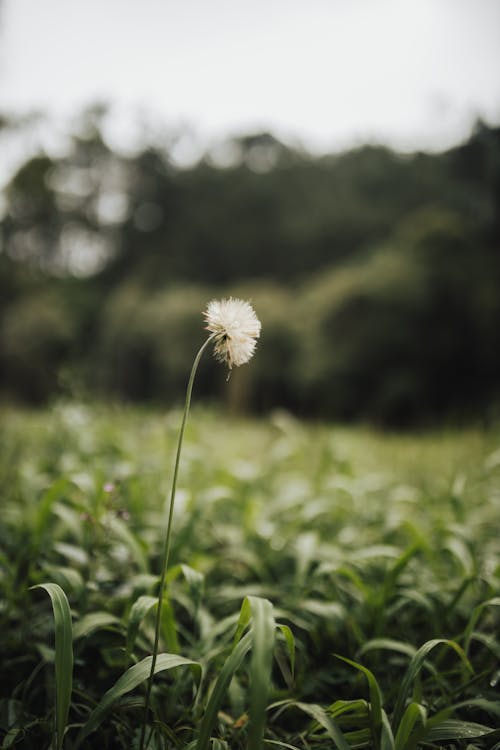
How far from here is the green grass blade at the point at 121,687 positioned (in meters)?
0.75

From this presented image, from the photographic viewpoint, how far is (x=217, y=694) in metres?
0.69

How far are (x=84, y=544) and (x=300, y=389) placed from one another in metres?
7.21

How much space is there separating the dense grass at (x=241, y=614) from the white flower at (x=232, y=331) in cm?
40

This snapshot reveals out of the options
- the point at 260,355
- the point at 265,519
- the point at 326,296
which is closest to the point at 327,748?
the point at 265,519

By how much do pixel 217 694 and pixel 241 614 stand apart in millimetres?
142

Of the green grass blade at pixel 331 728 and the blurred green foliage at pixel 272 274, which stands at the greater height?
the blurred green foliage at pixel 272 274

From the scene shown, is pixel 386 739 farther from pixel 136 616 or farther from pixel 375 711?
pixel 136 616

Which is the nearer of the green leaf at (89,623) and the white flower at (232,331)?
the white flower at (232,331)

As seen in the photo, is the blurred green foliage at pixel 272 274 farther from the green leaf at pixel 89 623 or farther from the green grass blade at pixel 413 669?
the green grass blade at pixel 413 669

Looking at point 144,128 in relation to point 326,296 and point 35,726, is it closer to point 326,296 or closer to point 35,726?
point 326,296

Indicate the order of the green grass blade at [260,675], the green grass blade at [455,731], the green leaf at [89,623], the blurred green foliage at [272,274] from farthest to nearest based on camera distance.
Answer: the blurred green foliage at [272,274] → the green leaf at [89,623] → the green grass blade at [455,731] → the green grass blade at [260,675]

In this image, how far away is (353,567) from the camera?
1602mm

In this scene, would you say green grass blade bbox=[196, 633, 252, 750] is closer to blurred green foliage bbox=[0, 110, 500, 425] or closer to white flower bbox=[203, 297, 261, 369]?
white flower bbox=[203, 297, 261, 369]

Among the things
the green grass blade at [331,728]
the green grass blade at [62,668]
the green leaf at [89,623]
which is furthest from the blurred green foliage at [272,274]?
the green grass blade at [331,728]
